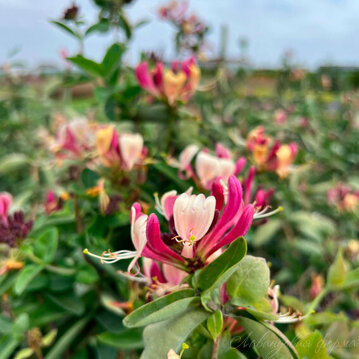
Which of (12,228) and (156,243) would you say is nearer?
(156,243)

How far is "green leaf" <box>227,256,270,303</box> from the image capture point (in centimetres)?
39

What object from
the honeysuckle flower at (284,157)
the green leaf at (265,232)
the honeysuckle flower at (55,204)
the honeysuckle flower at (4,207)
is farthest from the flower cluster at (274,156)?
the honeysuckle flower at (4,207)

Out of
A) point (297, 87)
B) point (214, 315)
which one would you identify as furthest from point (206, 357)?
point (297, 87)

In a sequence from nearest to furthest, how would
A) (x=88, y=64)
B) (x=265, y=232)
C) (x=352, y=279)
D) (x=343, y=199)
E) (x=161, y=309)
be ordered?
(x=161, y=309), (x=352, y=279), (x=88, y=64), (x=265, y=232), (x=343, y=199)

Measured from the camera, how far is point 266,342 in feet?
1.19

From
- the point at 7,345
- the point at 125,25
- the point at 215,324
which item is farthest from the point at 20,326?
the point at 125,25

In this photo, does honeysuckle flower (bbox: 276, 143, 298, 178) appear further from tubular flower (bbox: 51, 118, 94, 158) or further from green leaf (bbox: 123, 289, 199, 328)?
green leaf (bbox: 123, 289, 199, 328)

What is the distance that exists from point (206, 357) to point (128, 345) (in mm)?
187

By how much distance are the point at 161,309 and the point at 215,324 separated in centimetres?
6

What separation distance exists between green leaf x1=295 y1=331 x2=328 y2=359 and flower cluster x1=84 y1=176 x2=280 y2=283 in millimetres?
113

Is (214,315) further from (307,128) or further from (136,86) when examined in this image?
(307,128)

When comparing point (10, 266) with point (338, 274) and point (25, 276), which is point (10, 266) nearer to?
point (25, 276)

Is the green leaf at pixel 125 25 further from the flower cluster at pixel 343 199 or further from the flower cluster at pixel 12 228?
the flower cluster at pixel 343 199

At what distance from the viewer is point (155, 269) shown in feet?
1.57
